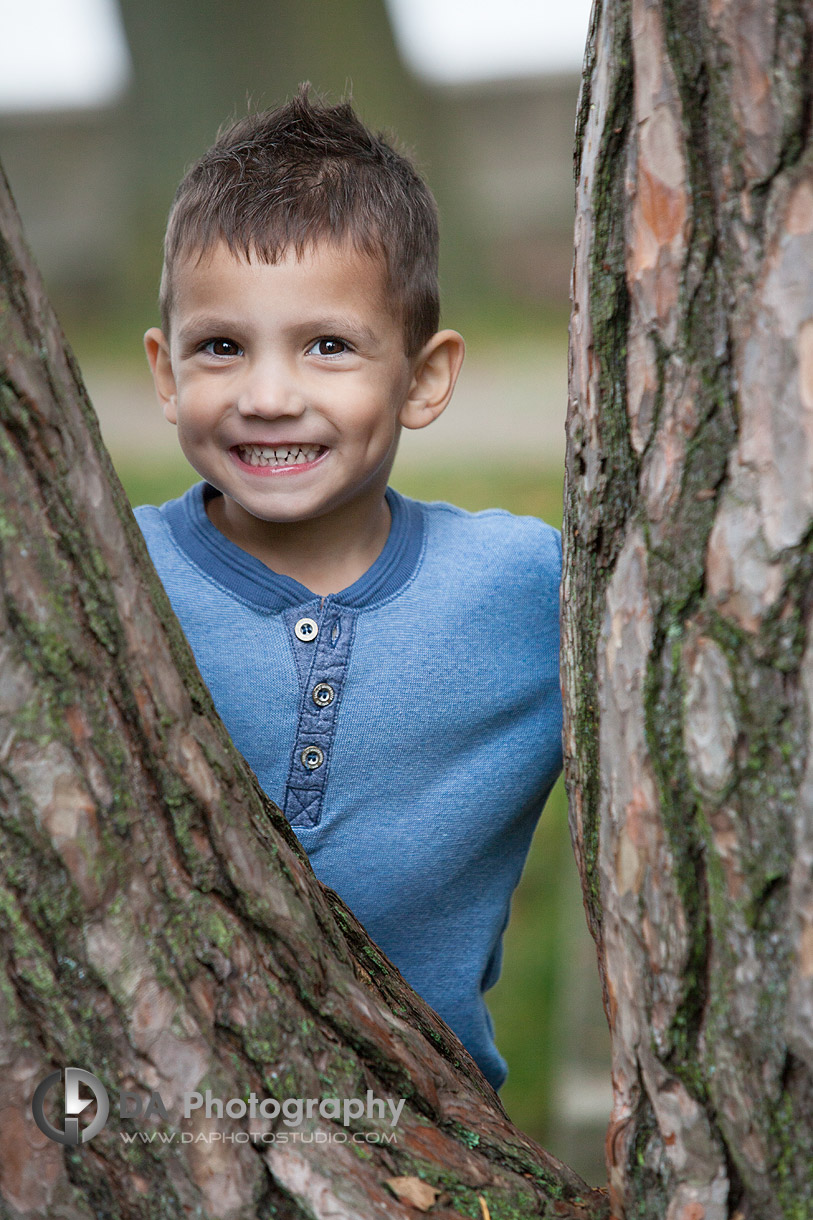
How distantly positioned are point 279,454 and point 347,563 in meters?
0.22

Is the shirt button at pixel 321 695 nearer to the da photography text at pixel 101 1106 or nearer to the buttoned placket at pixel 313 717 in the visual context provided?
the buttoned placket at pixel 313 717

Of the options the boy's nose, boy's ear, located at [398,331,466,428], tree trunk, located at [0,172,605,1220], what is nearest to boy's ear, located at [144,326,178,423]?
the boy's nose

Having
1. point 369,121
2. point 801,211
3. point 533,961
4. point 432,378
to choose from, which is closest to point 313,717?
point 432,378

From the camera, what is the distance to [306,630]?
1.71m

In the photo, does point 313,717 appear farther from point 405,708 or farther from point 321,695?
point 405,708

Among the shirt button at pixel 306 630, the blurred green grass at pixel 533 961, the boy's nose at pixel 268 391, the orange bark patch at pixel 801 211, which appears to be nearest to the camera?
the orange bark patch at pixel 801 211

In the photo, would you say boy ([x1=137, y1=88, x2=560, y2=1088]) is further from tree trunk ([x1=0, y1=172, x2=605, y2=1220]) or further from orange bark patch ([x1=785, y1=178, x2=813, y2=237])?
orange bark patch ([x1=785, y1=178, x2=813, y2=237])

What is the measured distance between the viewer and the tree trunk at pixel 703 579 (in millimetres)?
850

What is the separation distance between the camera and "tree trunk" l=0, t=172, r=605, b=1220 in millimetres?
887

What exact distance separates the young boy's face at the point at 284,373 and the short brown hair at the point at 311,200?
0.11ft

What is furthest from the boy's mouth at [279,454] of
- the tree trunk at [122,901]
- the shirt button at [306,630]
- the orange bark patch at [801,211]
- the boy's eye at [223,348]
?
the orange bark patch at [801,211]

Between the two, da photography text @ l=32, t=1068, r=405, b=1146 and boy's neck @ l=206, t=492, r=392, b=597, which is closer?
da photography text @ l=32, t=1068, r=405, b=1146

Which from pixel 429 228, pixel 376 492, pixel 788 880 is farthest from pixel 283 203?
pixel 788 880

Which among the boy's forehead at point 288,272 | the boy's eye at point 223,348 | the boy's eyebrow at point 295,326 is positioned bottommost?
the boy's eye at point 223,348
